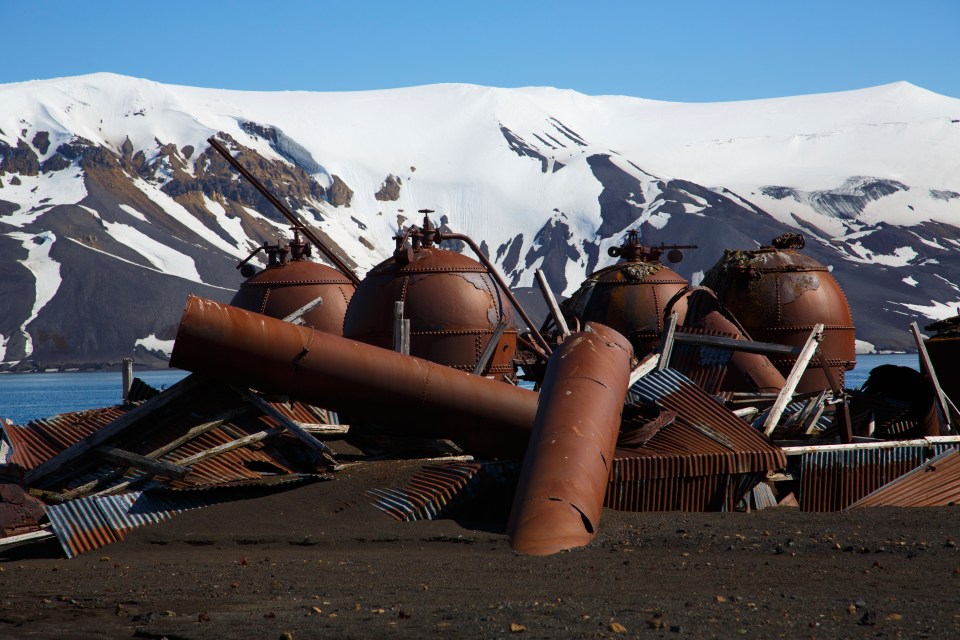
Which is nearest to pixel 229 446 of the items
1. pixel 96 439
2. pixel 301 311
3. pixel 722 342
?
pixel 96 439

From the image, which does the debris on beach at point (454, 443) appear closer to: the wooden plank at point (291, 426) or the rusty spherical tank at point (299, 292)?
the wooden plank at point (291, 426)

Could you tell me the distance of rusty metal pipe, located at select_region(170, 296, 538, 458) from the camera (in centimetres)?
1201

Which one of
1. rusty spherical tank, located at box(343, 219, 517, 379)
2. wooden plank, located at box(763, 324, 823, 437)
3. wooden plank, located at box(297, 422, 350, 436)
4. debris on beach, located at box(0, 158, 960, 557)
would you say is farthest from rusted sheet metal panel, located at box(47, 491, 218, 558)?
rusty spherical tank, located at box(343, 219, 517, 379)

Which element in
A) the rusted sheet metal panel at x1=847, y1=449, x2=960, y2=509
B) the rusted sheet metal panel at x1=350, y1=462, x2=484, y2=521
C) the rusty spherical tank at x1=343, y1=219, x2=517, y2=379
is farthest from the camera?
the rusty spherical tank at x1=343, y1=219, x2=517, y2=379

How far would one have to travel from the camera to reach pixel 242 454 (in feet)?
40.8

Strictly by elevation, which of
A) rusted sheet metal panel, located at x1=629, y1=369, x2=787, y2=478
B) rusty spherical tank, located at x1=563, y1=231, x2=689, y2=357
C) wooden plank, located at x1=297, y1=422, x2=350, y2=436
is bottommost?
wooden plank, located at x1=297, y1=422, x2=350, y2=436

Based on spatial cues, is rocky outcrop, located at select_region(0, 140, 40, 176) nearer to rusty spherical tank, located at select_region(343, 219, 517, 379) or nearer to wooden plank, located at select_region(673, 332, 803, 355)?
rusty spherical tank, located at select_region(343, 219, 517, 379)

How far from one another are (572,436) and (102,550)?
4404 mm

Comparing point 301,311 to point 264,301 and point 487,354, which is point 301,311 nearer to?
point 487,354

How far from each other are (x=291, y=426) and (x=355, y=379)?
2.79 ft

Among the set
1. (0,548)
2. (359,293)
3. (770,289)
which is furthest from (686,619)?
(770,289)

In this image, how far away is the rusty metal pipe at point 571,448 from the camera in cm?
972

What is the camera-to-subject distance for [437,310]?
65.8ft

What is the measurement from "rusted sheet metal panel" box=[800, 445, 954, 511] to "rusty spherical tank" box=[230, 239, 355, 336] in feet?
42.6
